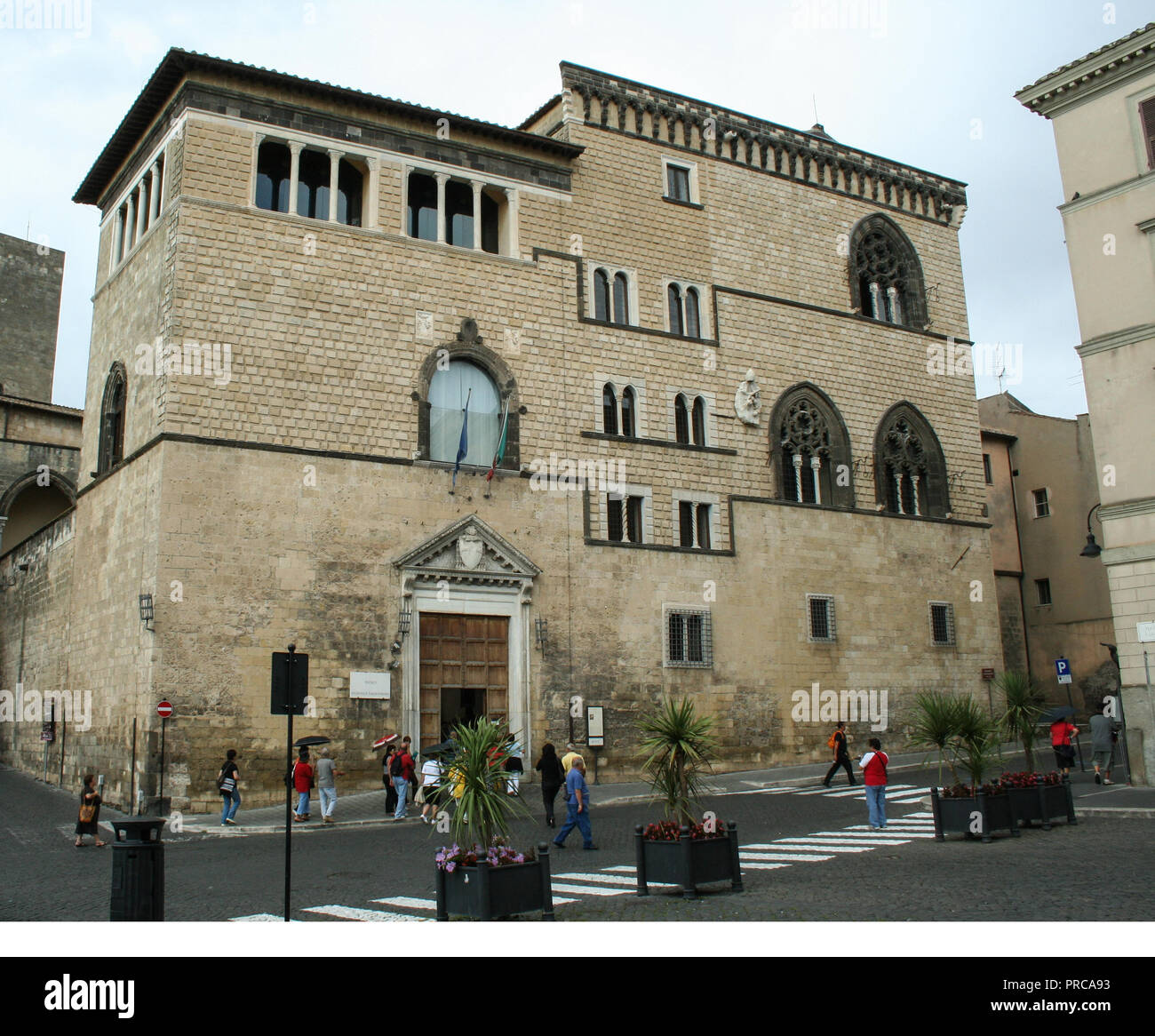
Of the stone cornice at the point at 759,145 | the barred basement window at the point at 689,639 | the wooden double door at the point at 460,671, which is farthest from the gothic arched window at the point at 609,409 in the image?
the stone cornice at the point at 759,145

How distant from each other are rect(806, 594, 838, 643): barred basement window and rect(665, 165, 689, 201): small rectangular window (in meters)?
12.5

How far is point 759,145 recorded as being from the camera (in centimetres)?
3331

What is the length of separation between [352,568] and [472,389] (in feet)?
19.2

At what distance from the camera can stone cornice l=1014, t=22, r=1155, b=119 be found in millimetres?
22484

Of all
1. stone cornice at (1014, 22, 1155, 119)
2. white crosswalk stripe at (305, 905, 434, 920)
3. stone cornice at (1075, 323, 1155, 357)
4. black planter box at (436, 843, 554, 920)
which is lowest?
white crosswalk stripe at (305, 905, 434, 920)

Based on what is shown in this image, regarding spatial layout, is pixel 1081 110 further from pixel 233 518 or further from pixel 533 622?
pixel 233 518

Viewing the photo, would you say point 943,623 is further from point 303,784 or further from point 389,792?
point 303,784

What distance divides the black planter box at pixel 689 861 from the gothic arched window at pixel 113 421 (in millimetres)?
19752

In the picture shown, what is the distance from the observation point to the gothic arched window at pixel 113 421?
2641 centimetres

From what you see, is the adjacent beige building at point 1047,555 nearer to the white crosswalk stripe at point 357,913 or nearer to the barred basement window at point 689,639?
the barred basement window at point 689,639

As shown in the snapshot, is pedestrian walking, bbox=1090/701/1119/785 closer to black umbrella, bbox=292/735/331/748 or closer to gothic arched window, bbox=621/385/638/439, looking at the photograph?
gothic arched window, bbox=621/385/638/439

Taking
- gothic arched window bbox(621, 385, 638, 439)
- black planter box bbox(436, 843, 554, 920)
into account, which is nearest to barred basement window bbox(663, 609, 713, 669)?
gothic arched window bbox(621, 385, 638, 439)
